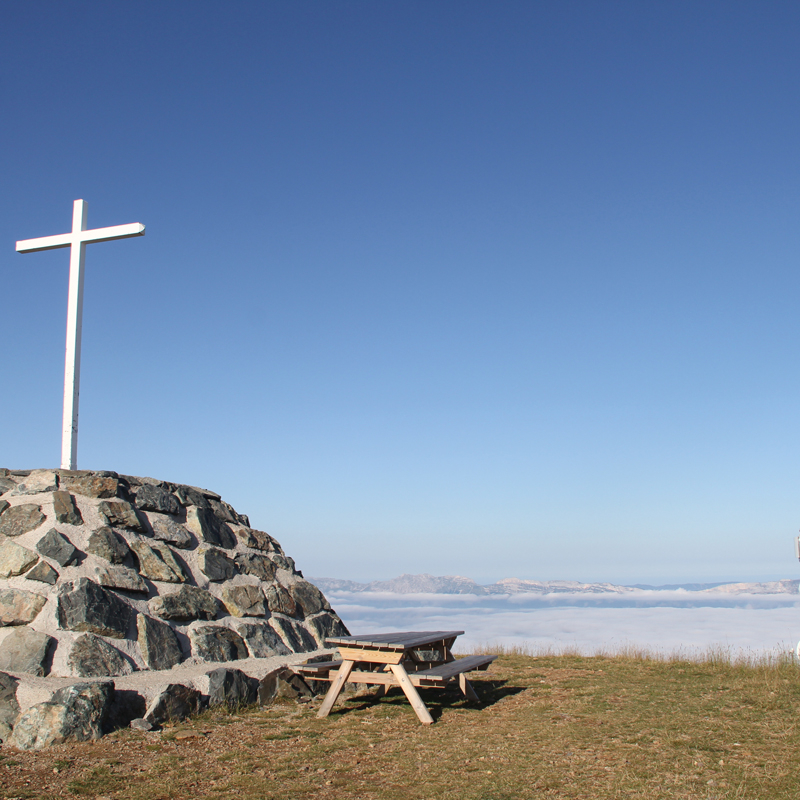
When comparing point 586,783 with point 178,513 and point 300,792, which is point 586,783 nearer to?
point 300,792

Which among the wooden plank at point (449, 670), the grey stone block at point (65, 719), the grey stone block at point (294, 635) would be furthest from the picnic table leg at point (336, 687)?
the grey stone block at point (65, 719)

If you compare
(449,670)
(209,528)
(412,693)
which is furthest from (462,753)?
(209,528)

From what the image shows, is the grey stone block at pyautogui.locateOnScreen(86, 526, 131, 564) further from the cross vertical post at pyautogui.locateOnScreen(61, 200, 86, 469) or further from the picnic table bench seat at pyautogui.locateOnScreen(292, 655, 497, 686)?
the picnic table bench seat at pyautogui.locateOnScreen(292, 655, 497, 686)

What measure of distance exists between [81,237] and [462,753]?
878 centimetres

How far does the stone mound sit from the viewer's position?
7.45m

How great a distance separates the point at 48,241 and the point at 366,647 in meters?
7.80

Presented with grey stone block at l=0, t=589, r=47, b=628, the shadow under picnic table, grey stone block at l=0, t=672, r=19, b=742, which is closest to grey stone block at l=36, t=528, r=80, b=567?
grey stone block at l=0, t=589, r=47, b=628

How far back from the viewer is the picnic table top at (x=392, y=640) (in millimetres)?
7195

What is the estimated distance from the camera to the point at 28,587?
7980 millimetres

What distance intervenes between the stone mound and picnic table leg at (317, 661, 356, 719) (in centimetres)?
105

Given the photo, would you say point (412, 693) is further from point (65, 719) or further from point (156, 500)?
point (156, 500)

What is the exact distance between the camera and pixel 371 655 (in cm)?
730

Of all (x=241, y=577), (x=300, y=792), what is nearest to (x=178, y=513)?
(x=241, y=577)

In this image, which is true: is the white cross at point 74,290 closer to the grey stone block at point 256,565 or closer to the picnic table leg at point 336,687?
the grey stone block at point 256,565
